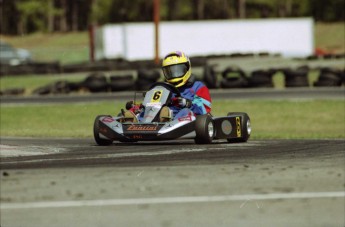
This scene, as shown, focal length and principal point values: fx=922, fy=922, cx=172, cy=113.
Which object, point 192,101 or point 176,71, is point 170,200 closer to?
point 192,101

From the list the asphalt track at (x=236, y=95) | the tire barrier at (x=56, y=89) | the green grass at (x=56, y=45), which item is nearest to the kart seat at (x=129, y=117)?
the asphalt track at (x=236, y=95)

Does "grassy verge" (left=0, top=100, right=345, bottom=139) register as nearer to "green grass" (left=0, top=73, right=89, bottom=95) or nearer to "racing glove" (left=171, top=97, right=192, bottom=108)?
"racing glove" (left=171, top=97, right=192, bottom=108)

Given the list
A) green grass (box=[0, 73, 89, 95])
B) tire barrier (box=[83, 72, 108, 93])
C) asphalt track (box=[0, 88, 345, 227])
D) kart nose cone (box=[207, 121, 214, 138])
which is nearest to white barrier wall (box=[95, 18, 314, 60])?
green grass (box=[0, 73, 89, 95])

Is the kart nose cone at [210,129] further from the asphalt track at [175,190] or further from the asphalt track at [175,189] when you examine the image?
the asphalt track at [175,190]

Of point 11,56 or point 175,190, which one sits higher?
point 175,190

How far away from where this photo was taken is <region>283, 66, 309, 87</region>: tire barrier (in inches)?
1119

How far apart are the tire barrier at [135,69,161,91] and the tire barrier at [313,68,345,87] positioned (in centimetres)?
488

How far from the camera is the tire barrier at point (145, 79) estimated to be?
27859mm

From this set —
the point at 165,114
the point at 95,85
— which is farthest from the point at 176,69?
the point at 95,85

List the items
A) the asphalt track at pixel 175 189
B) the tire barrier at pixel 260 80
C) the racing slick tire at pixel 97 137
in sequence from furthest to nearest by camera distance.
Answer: the tire barrier at pixel 260 80 → the racing slick tire at pixel 97 137 → the asphalt track at pixel 175 189

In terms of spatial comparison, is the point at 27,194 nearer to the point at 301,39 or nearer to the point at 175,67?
the point at 175,67

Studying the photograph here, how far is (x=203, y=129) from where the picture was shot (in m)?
11.5

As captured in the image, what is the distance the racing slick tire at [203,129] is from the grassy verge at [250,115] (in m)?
7.55

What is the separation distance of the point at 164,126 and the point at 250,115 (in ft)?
37.9
